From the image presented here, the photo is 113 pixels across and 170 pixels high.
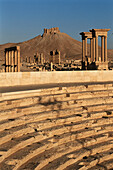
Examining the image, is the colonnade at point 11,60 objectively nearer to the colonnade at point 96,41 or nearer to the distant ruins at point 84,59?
the distant ruins at point 84,59

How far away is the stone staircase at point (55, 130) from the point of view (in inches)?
236

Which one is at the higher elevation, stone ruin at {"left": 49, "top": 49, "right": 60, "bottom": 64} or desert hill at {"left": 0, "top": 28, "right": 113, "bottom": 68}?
desert hill at {"left": 0, "top": 28, "right": 113, "bottom": 68}

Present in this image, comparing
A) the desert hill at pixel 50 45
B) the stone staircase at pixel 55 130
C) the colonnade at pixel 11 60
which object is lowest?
the stone staircase at pixel 55 130

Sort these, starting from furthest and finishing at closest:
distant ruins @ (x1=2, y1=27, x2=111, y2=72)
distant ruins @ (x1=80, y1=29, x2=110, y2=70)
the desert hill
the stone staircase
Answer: the desert hill < distant ruins @ (x1=80, y1=29, x2=110, y2=70) < distant ruins @ (x1=2, y1=27, x2=111, y2=72) < the stone staircase

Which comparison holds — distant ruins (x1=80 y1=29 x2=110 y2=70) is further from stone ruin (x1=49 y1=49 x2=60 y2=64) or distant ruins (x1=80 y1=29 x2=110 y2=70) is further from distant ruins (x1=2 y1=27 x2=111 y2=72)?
stone ruin (x1=49 y1=49 x2=60 y2=64)

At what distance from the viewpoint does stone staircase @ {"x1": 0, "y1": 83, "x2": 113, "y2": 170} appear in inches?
236

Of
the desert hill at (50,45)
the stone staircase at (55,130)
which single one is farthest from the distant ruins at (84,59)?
the desert hill at (50,45)

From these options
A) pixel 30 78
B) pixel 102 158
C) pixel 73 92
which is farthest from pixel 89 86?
pixel 102 158

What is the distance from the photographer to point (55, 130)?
7.57 m

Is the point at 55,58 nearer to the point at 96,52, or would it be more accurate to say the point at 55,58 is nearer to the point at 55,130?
the point at 96,52

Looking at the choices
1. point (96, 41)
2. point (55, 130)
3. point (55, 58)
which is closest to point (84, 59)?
point (96, 41)

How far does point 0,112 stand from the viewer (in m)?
7.24

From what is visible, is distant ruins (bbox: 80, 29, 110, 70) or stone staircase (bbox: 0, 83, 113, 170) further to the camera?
distant ruins (bbox: 80, 29, 110, 70)

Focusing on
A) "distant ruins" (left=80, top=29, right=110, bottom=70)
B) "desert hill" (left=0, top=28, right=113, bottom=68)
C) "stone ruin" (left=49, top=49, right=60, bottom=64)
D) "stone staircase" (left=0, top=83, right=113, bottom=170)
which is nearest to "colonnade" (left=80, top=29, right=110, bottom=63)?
"distant ruins" (left=80, top=29, right=110, bottom=70)
